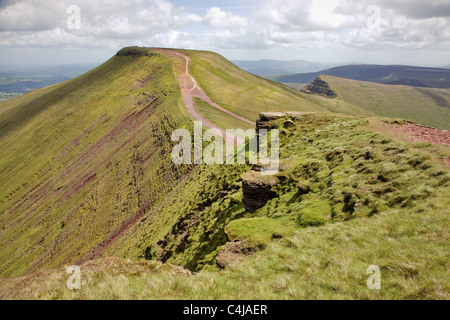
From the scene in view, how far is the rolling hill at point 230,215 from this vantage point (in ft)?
28.8

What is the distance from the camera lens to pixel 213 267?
13086 millimetres

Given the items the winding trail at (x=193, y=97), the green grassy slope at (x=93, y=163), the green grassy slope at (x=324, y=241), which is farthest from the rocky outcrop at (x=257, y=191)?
the winding trail at (x=193, y=97)

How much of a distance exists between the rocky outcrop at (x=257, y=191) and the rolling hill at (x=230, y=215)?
9cm

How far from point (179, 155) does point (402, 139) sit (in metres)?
32.0

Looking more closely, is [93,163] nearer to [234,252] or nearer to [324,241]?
[234,252]

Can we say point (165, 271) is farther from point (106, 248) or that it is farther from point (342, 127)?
point (106, 248)

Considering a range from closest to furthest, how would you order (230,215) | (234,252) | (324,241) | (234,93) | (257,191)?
(324,241) → (234,252) → (257,191) → (230,215) → (234,93)

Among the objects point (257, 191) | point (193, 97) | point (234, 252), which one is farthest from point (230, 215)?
point (193, 97)

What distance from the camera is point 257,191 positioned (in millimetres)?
18578

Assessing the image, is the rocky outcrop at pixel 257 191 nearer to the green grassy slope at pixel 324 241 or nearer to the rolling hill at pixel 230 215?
the rolling hill at pixel 230 215

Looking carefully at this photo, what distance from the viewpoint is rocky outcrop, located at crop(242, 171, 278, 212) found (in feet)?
60.8

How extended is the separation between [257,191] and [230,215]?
3.46 metres

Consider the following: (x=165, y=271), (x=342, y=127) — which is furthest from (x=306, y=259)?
(x=342, y=127)

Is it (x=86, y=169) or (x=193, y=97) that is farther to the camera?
(x=193, y=97)
